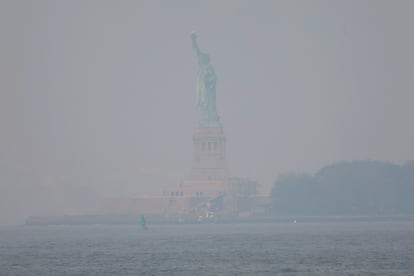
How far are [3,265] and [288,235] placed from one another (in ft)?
191

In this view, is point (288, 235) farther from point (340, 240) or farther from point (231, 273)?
point (231, 273)

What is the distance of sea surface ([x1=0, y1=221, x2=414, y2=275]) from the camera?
109125mm

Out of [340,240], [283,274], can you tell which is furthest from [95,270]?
[340,240]

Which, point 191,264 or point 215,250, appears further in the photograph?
point 215,250

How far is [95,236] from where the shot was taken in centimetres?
17925

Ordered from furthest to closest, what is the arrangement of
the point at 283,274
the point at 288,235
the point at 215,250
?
the point at 288,235 < the point at 215,250 < the point at 283,274

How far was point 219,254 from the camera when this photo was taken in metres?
127

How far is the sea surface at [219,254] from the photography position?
358 feet

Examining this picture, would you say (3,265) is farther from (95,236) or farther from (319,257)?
(95,236)

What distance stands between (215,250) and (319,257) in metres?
15.8

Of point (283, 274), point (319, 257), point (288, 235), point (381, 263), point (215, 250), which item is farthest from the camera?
point (288, 235)

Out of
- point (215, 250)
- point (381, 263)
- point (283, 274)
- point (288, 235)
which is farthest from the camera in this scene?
point (288, 235)

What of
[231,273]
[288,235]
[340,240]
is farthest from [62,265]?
[288,235]

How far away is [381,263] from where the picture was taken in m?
113
